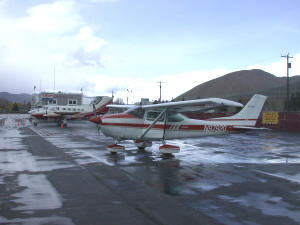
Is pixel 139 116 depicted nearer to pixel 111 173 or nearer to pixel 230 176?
pixel 111 173

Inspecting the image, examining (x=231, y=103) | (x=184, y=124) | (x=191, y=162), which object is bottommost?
(x=191, y=162)

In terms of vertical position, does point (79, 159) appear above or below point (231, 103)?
below

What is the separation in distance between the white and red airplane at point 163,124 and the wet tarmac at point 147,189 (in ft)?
3.53

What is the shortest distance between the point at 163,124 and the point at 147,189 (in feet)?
20.9

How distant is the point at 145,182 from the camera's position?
834 cm

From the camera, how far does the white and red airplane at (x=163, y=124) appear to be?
13.2 meters

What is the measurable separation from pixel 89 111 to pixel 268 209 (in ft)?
111

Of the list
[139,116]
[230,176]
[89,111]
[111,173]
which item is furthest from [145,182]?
[89,111]

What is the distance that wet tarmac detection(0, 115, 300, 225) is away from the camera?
5617 millimetres

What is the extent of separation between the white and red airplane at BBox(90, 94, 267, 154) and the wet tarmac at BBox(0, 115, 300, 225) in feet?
3.53

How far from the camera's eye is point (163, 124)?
13.8 m

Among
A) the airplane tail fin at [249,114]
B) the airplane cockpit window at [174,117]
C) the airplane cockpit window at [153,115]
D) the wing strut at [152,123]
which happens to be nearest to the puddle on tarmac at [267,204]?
the wing strut at [152,123]

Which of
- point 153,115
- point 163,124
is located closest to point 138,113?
point 153,115

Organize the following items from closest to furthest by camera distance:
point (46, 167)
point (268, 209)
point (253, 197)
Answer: point (268, 209) → point (253, 197) → point (46, 167)
